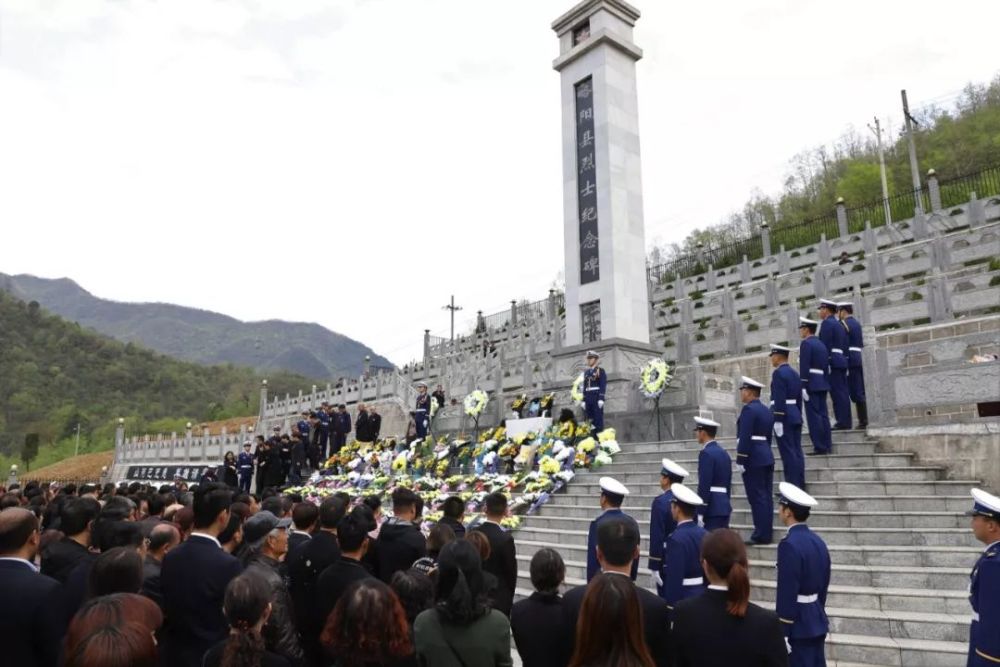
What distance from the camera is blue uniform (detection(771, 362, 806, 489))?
289 inches

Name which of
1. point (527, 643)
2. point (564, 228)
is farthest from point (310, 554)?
point (564, 228)

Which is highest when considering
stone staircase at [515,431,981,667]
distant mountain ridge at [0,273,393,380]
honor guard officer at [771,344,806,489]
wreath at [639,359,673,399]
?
distant mountain ridge at [0,273,393,380]

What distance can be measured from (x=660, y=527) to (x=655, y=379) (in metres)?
6.77

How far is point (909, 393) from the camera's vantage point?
8.09 m

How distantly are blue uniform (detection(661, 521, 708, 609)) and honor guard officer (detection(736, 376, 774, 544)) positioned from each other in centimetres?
250

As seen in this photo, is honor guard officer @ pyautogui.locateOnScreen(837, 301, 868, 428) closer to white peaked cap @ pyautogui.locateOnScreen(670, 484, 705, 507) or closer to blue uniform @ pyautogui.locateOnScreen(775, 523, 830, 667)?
white peaked cap @ pyautogui.locateOnScreen(670, 484, 705, 507)

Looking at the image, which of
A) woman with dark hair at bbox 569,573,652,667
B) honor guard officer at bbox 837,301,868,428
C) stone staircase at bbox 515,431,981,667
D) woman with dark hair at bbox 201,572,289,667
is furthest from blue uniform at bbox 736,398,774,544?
woman with dark hair at bbox 201,572,289,667

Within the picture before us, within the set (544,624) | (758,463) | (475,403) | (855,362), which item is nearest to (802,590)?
(544,624)

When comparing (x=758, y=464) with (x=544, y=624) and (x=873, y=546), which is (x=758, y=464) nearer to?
(x=873, y=546)

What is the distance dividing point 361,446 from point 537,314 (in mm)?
19786

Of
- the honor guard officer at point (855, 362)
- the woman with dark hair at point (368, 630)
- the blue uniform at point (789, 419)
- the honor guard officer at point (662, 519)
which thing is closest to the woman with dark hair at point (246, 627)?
the woman with dark hair at point (368, 630)

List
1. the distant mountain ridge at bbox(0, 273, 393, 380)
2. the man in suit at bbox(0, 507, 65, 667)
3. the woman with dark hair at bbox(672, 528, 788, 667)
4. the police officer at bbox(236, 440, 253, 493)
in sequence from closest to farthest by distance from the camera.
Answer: the woman with dark hair at bbox(672, 528, 788, 667), the man in suit at bbox(0, 507, 65, 667), the police officer at bbox(236, 440, 253, 493), the distant mountain ridge at bbox(0, 273, 393, 380)

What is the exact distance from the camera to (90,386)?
7125cm

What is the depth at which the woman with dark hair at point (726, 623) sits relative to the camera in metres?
2.61
